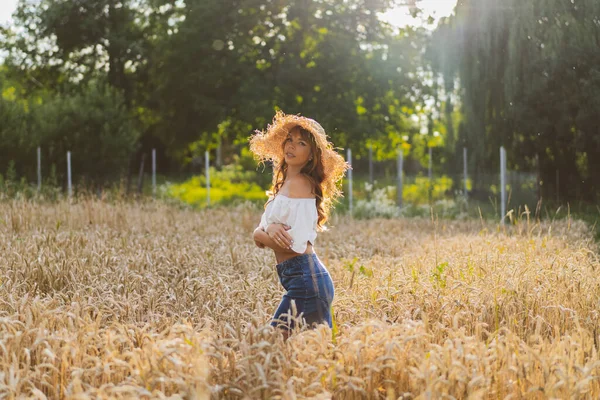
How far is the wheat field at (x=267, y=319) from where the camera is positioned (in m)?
2.80

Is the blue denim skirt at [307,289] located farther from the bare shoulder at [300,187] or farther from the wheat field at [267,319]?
the bare shoulder at [300,187]

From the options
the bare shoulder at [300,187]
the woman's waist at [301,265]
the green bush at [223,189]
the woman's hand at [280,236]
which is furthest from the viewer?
the green bush at [223,189]

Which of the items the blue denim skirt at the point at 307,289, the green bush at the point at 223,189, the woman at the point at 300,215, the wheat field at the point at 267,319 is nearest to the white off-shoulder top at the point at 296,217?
the woman at the point at 300,215

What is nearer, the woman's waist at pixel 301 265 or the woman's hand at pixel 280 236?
the woman's hand at pixel 280 236

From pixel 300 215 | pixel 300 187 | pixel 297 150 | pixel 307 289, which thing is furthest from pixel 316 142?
pixel 307 289

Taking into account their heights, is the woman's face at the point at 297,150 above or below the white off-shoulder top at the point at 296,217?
above

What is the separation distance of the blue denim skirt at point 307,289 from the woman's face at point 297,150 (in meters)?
0.57

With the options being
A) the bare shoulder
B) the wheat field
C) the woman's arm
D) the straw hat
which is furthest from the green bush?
the woman's arm

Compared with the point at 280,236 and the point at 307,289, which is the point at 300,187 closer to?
the point at 280,236

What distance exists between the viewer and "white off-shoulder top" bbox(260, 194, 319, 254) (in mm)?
3738

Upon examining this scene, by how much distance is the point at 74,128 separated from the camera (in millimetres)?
18875

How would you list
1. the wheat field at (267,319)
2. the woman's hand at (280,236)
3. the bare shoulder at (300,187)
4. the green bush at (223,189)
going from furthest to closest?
the green bush at (223,189) < the bare shoulder at (300,187) < the woman's hand at (280,236) < the wheat field at (267,319)

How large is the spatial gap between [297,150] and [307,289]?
825 millimetres

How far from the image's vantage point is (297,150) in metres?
3.99
